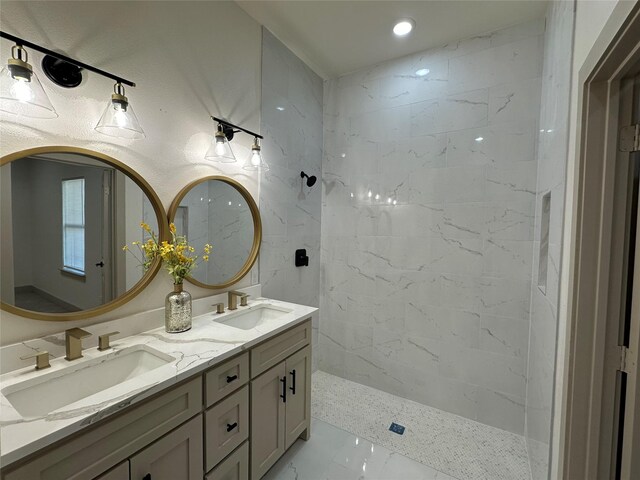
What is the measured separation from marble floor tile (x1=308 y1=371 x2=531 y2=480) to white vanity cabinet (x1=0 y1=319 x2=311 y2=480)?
0.41m

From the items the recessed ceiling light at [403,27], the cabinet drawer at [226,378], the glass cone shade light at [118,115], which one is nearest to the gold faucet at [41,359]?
the cabinet drawer at [226,378]

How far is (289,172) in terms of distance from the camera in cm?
247

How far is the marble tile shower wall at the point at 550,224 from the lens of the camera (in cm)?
129

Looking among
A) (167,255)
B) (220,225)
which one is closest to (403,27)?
(220,225)

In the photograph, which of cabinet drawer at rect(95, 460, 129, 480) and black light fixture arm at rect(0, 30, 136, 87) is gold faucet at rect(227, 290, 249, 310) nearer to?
cabinet drawer at rect(95, 460, 129, 480)

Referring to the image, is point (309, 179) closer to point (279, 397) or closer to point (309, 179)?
point (309, 179)

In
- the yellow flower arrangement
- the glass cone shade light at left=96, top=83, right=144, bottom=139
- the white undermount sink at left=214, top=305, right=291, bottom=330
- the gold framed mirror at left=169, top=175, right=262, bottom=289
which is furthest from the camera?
the white undermount sink at left=214, top=305, right=291, bottom=330

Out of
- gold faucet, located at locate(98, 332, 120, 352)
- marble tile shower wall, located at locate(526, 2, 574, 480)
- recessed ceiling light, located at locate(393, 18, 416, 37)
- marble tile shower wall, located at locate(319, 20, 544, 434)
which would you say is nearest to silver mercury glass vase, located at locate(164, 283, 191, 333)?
gold faucet, located at locate(98, 332, 120, 352)

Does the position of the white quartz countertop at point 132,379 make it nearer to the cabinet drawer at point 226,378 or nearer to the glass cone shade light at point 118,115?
the cabinet drawer at point 226,378

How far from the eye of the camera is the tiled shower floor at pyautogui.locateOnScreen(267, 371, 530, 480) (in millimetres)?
1786

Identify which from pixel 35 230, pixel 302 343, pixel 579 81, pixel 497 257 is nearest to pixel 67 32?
pixel 35 230

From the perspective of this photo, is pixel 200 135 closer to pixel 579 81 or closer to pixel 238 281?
pixel 238 281

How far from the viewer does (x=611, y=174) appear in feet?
3.21

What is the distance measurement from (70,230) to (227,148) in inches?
35.7
